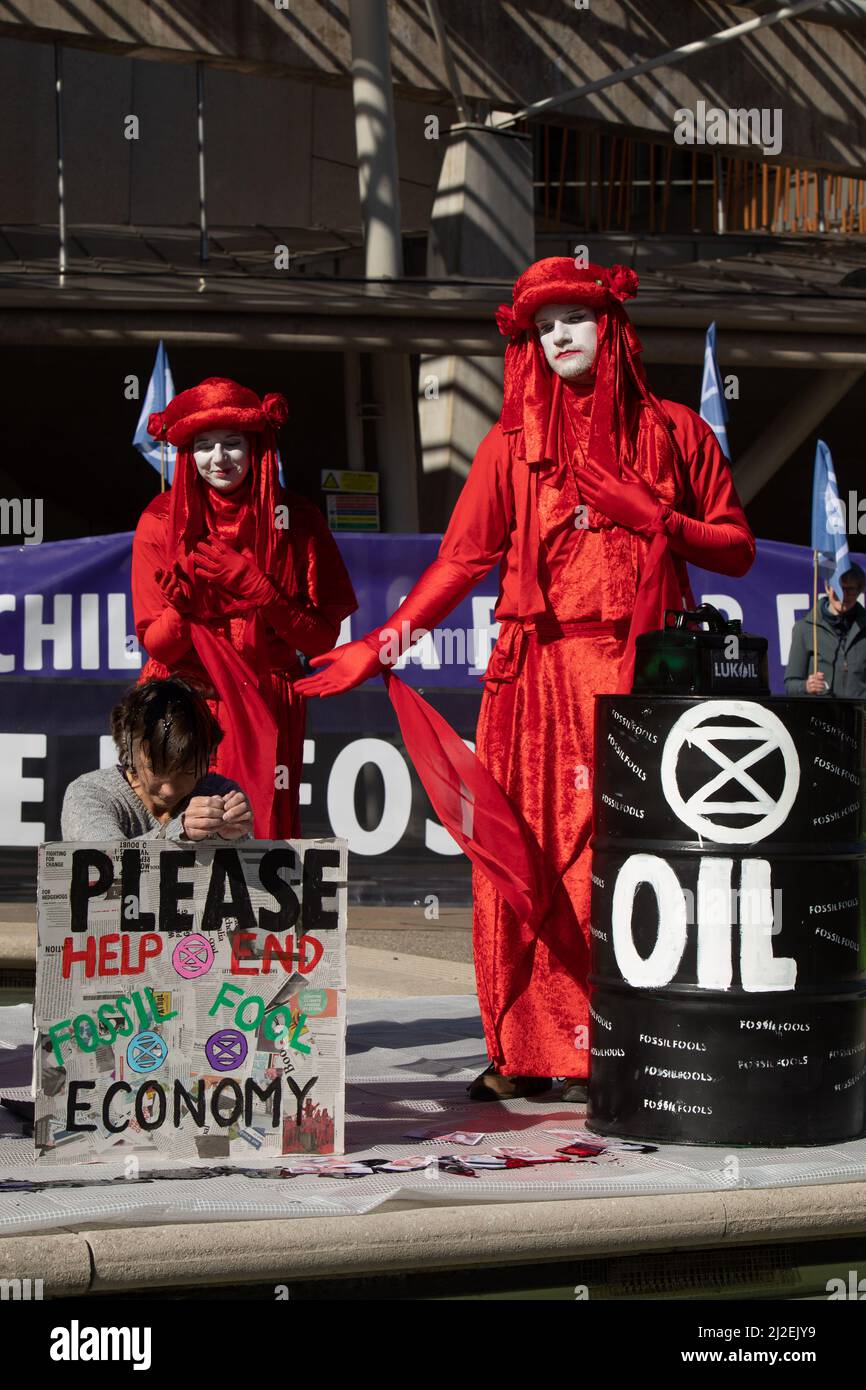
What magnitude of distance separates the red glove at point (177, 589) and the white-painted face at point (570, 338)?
1.13 metres

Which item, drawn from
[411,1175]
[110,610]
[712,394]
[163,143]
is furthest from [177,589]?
[163,143]

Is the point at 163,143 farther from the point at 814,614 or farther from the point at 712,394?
the point at 814,614

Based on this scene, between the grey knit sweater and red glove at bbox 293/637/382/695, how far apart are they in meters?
0.50

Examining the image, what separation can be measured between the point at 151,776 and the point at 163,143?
1481 cm

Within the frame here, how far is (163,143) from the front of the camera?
58.7ft

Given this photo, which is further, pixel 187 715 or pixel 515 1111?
pixel 515 1111

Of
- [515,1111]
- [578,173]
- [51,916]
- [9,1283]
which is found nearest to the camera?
[9,1283]

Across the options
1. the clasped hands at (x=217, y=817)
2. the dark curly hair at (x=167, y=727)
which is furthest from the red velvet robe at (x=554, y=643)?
the clasped hands at (x=217, y=817)

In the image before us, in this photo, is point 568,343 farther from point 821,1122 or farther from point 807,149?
point 807,149

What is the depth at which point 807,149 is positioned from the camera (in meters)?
16.8

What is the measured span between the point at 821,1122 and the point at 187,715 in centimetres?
154

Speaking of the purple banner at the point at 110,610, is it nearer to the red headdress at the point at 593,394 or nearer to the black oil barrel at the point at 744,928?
the red headdress at the point at 593,394

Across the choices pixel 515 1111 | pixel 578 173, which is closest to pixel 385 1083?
pixel 515 1111

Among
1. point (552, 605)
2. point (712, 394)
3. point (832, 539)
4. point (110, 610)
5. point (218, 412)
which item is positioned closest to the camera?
point (552, 605)
